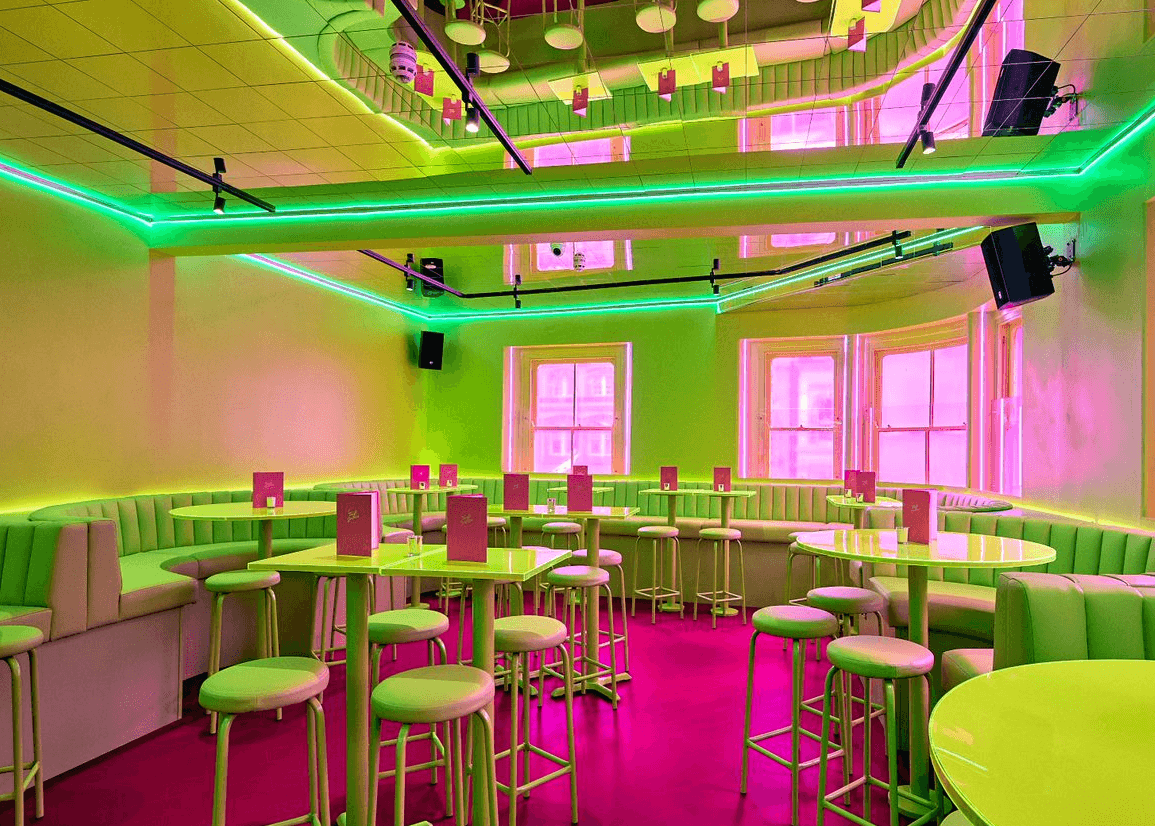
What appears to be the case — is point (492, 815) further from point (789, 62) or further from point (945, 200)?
point (945, 200)

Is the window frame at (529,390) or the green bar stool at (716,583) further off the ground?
the window frame at (529,390)

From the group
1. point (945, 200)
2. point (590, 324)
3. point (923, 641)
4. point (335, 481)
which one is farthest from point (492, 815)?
point (590, 324)

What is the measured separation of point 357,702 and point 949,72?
11.0 ft

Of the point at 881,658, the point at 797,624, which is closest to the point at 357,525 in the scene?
the point at 797,624

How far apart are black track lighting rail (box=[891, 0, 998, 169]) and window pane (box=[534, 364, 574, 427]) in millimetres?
5201

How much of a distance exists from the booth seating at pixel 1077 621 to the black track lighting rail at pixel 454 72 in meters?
2.71

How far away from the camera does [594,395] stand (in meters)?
8.63

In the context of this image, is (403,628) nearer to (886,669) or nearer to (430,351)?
(886,669)

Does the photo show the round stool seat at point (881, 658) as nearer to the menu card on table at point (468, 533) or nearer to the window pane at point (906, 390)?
the menu card on table at point (468, 533)

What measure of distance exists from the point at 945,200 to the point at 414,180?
335cm

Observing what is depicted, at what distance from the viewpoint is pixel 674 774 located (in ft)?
10.1

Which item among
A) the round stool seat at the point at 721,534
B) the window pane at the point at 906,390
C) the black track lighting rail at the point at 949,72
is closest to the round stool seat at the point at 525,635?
the black track lighting rail at the point at 949,72

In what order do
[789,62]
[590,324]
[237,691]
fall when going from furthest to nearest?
[590,324] → [789,62] → [237,691]

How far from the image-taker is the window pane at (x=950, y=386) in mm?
6418
